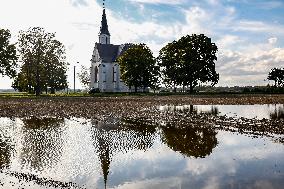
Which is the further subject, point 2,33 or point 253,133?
point 2,33

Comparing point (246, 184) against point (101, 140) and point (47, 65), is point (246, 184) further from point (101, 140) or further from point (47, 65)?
point (47, 65)

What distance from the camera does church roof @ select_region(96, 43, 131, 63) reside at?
112812 mm

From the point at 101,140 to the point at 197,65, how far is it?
67.7 m

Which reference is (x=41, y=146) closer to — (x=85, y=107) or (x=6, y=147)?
(x=6, y=147)

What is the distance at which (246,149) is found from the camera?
14.7 m

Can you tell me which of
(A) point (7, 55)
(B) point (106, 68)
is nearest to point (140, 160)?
(A) point (7, 55)

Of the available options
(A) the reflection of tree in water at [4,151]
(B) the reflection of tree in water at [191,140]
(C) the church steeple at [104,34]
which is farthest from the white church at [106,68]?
(A) the reflection of tree in water at [4,151]

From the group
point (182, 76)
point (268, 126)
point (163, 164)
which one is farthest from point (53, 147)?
point (182, 76)

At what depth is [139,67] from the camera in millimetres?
88000

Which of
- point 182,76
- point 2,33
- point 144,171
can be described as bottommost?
point 144,171

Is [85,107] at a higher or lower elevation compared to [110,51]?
lower

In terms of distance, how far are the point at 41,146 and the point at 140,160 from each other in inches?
200

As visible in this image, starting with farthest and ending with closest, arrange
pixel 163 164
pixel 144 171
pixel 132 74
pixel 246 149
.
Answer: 1. pixel 132 74
2. pixel 246 149
3. pixel 163 164
4. pixel 144 171

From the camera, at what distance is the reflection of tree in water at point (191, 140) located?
562 inches
